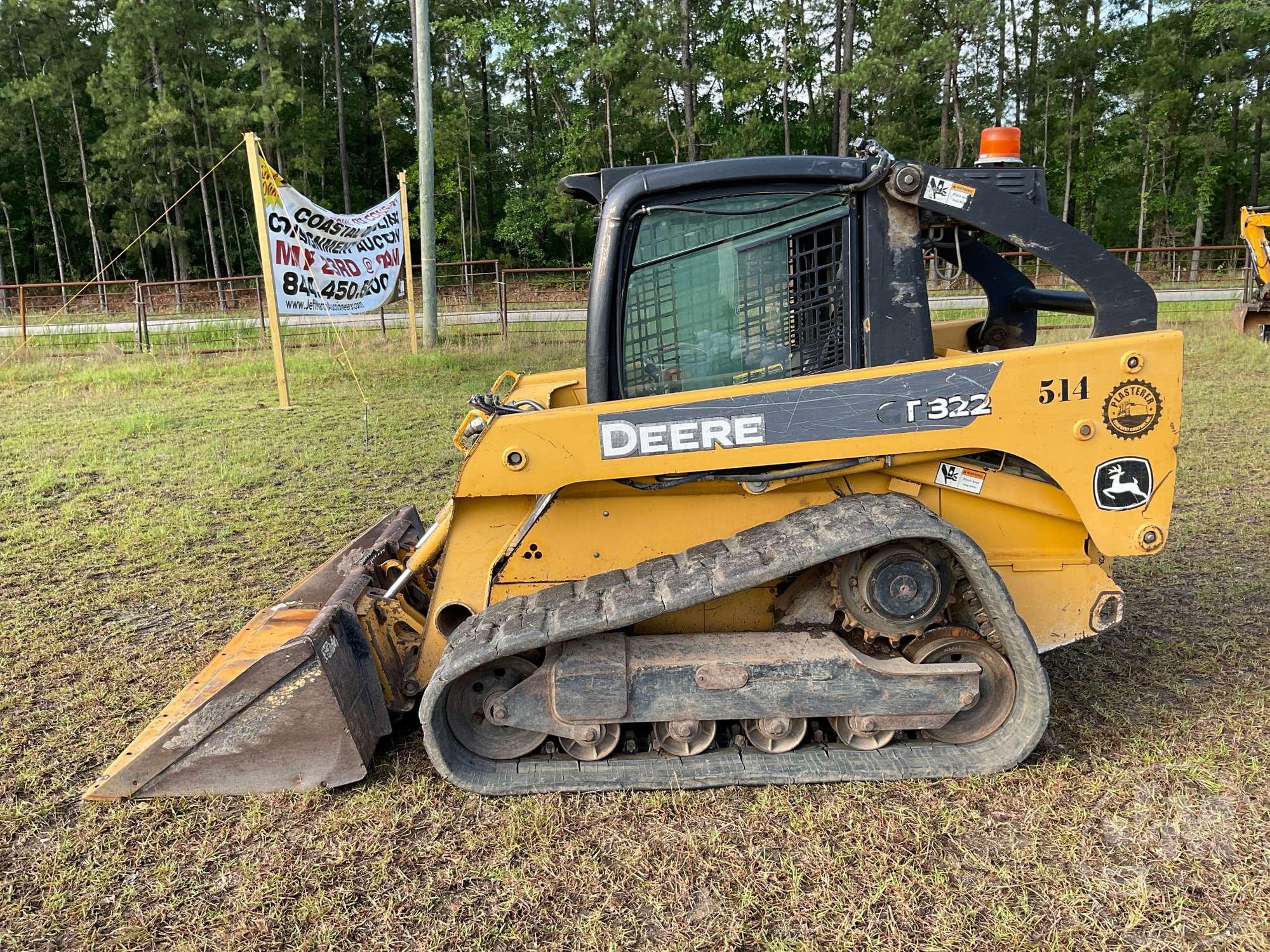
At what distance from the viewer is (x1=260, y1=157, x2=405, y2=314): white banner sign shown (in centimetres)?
941

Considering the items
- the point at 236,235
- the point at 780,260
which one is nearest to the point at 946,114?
the point at 236,235

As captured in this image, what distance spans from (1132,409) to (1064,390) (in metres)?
0.24

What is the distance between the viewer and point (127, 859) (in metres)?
2.69

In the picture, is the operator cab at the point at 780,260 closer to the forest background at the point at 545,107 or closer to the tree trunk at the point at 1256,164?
the forest background at the point at 545,107

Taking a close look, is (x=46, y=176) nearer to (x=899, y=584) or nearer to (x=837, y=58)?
(x=837, y=58)

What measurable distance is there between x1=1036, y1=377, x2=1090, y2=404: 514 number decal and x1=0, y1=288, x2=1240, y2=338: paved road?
38.3 feet

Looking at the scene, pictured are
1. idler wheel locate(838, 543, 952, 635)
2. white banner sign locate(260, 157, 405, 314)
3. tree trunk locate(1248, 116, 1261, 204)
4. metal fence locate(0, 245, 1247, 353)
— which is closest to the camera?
idler wheel locate(838, 543, 952, 635)

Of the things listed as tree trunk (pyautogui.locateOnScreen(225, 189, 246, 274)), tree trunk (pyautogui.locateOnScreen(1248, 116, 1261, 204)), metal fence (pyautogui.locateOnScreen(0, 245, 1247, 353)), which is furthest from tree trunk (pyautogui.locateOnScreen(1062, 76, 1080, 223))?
tree trunk (pyautogui.locateOnScreen(225, 189, 246, 274))

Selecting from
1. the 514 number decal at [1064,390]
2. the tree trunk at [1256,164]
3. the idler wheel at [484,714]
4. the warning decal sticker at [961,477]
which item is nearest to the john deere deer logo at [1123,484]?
the 514 number decal at [1064,390]

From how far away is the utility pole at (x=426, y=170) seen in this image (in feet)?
44.8

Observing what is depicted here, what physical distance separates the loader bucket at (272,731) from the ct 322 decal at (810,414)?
3.98 feet

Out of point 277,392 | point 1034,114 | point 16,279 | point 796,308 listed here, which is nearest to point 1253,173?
point 1034,114

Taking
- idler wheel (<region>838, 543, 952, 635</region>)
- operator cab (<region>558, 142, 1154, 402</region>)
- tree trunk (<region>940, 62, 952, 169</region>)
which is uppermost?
tree trunk (<region>940, 62, 952, 169</region>)

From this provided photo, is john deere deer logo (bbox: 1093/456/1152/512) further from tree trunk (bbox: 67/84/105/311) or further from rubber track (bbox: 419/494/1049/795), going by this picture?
tree trunk (bbox: 67/84/105/311)
